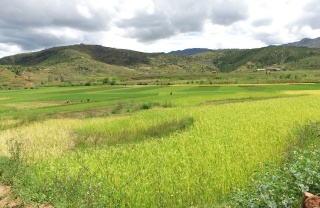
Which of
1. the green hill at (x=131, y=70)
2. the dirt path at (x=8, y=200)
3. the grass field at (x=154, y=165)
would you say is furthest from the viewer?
the green hill at (x=131, y=70)

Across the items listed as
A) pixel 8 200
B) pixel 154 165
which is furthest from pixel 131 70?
pixel 8 200

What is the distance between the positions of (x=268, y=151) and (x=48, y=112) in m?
27.7

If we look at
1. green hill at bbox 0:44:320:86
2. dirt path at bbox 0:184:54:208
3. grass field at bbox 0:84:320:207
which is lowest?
dirt path at bbox 0:184:54:208

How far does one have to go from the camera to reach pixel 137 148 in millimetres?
11742

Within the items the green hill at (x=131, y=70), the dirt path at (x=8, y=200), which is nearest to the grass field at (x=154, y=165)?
the dirt path at (x=8, y=200)

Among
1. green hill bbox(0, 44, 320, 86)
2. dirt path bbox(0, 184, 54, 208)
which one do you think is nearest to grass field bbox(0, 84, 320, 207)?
dirt path bbox(0, 184, 54, 208)

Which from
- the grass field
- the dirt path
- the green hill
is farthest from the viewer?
the green hill

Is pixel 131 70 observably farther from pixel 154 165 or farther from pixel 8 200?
pixel 8 200

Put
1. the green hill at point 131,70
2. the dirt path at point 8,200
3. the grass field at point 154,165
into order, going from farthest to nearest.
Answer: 1. the green hill at point 131,70
2. the dirt path at point 8,200
3. the grass field at point 154,165

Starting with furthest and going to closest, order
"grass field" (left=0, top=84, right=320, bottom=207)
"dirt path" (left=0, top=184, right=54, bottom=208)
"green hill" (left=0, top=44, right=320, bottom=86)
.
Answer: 1. "green hill" (left=0, top=44, right=320, bottom=86)
2. "dirt path" (left=0, top=184, right=54, bottom=208)
3. "grass field" (left=0, top=84, right=320, bottom=207)

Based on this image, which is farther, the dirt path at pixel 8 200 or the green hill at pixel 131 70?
the green hill at pixel 131 70

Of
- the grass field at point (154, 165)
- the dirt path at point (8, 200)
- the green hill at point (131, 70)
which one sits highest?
the green hill at point (131, 70)

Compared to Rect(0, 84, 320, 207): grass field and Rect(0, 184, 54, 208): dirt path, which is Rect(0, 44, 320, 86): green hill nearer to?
Rect(0, 84, 320, 207): grass field

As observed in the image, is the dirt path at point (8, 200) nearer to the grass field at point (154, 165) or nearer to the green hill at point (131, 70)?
the grass field at point (154, 165)
